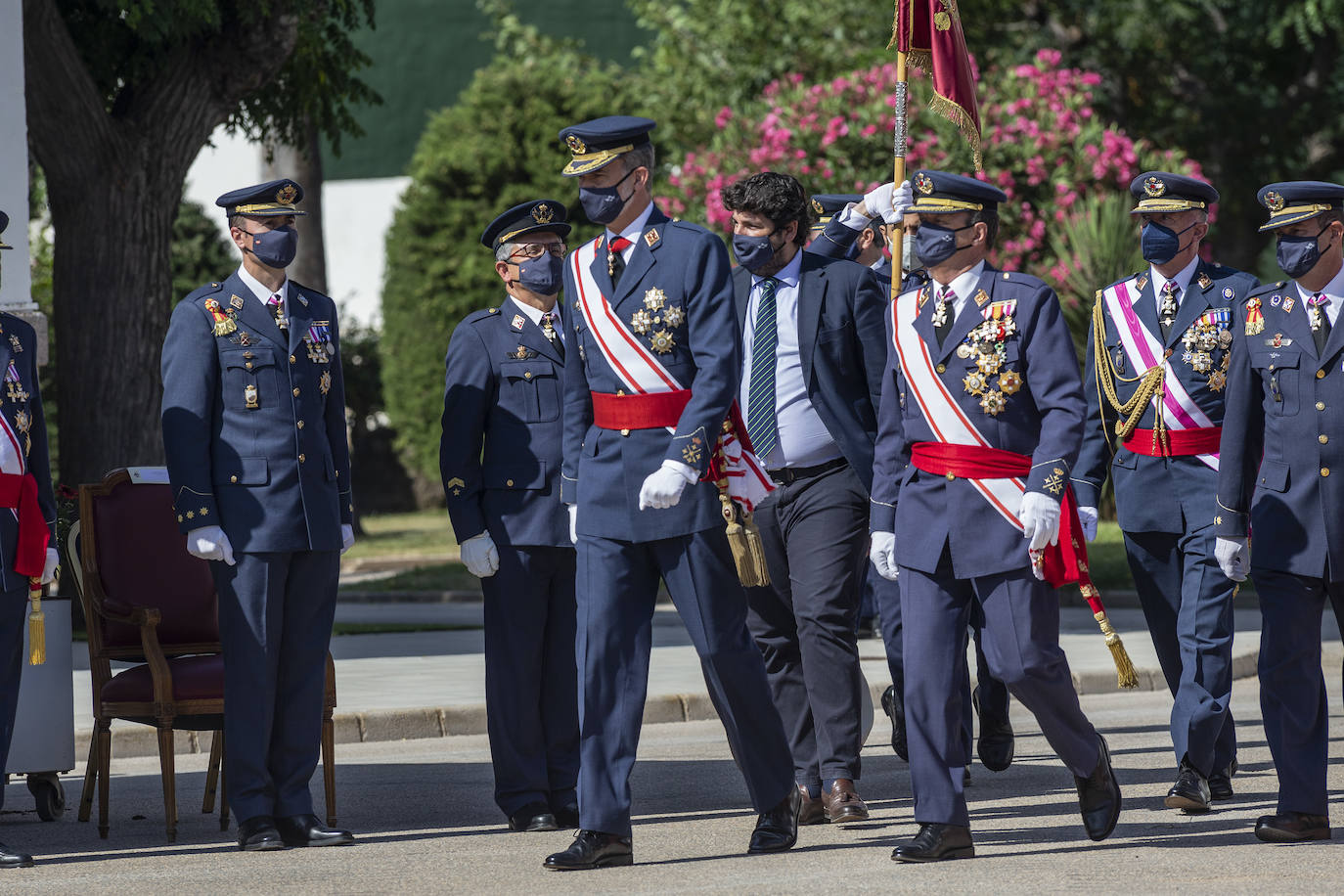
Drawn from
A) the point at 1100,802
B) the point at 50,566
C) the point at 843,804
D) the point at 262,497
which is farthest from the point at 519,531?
the point at 1100,802

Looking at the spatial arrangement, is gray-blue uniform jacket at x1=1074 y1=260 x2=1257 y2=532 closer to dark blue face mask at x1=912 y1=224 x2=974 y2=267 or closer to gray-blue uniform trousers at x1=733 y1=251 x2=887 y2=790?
gray-blue uniform trousers at x1=733 y1=251 x2=887 y2=790

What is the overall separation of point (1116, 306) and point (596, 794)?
9.58 ft

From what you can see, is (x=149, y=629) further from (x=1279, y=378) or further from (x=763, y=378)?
(x=1279, y=378)

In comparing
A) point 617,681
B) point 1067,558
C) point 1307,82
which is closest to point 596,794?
point 617,681

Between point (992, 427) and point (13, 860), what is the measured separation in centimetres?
346

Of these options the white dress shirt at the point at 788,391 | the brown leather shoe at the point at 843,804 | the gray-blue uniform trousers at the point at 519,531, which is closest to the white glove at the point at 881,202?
the white dress shirt at the point at 788,391

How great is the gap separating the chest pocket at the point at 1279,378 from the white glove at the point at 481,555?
2.71 metres

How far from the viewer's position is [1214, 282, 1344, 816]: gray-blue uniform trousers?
21.8ft

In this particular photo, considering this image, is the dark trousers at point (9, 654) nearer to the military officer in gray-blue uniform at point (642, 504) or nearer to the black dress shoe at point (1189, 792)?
the military officer in gray-blue uniform at point (642, 504)

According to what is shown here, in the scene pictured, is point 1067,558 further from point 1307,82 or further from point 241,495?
point 1307,82

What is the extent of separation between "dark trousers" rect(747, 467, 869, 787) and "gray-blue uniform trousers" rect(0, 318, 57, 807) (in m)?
2.57

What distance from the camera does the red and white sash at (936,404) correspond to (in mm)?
6359

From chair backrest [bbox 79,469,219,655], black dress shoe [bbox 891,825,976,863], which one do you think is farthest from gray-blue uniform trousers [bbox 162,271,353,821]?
black dress shoe [bbox 891,825,976,863]

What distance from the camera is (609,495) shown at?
652cm
